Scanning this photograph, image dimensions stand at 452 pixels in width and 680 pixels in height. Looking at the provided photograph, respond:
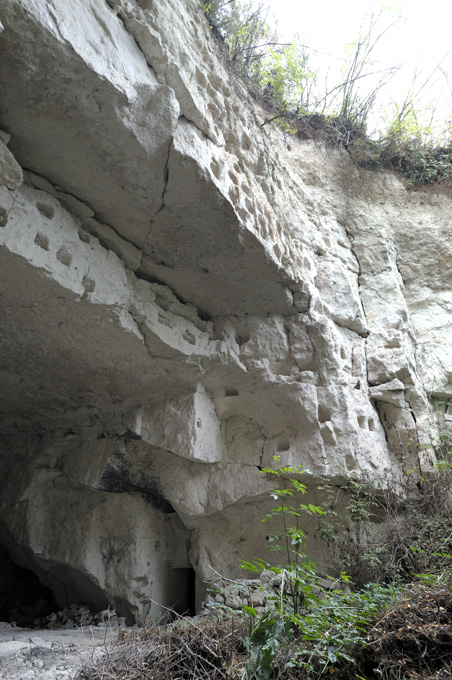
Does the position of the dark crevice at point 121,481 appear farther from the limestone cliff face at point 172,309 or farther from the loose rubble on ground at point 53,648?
the loose rubble on ground at point 53,648

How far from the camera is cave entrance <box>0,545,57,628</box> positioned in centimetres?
567

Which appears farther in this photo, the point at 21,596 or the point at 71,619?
the point at 21,596

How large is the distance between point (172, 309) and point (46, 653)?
2813 millimetres

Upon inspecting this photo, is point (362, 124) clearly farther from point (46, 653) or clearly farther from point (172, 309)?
point (46, 653)

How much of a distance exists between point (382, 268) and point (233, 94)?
2.93m

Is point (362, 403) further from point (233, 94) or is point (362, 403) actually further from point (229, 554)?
point (233, 94)

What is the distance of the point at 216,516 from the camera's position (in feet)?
16.0

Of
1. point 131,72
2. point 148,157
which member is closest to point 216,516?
point 148,157

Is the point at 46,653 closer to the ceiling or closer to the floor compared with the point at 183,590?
closer to the ceiling

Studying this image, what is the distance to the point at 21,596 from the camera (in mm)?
6152

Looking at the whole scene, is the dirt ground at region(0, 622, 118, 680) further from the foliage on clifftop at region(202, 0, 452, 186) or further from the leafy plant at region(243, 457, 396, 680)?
the foliage on clifftop at region(202, 0, 452, 186)

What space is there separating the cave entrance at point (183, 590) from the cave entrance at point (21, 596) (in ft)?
5.42

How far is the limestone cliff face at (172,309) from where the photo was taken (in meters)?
2.95

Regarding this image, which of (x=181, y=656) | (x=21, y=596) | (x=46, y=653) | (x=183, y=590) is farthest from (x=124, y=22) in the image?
(x=21, y=596)
